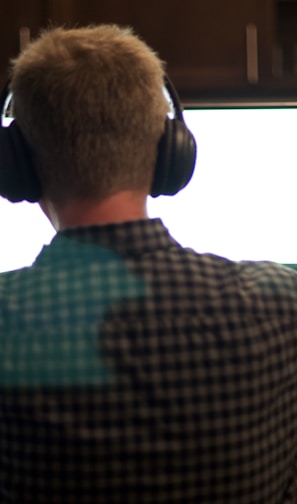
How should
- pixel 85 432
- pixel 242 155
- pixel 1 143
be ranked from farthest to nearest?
pixel 242 155, pixel 1 143, pixel 85 432

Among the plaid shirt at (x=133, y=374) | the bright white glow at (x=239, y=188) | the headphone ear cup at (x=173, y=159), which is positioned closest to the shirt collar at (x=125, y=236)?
the plaid shirt at (x=133, y=374)

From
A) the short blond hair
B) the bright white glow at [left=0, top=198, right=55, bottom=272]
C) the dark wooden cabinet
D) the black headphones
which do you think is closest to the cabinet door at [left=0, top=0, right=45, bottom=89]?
the dark wooden cabinet

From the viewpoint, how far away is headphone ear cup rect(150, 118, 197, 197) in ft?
2.48

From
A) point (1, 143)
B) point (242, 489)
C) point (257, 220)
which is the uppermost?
point (1, 143)

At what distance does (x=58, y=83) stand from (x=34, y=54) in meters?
0.06

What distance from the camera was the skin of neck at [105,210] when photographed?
69 cm

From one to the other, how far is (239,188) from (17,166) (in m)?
0.61

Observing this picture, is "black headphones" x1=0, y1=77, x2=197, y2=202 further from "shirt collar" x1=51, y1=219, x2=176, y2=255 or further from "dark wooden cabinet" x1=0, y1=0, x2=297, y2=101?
"dark wooden cabinet" x1=0, y1=0, x2=297, y2=101

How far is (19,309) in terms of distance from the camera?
656 mm

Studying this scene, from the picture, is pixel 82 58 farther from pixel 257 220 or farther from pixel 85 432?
pixel 257 220

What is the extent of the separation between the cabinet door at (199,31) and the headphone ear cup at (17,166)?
606 millimetres

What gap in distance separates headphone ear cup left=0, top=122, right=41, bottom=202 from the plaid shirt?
0.11 metres

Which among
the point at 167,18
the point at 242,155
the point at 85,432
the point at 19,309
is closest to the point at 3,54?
the point at 167,18

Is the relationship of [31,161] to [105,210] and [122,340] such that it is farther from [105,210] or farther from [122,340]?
[122,340]
